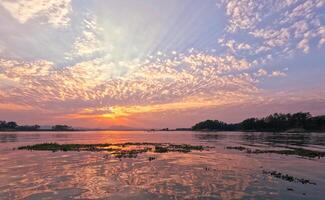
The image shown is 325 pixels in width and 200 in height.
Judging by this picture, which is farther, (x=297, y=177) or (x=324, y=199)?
(x=297, y=177)

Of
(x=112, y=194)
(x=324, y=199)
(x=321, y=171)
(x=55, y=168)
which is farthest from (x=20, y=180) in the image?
(x=321, y=171)

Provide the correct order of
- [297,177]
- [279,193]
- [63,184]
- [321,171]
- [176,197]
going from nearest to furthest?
[176,197] → [279,193] → [63,184] → [297,177] → [321,171]

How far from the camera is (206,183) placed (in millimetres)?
27156

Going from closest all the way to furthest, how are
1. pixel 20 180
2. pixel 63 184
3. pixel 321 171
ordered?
pixel 63 184, pixel 20 180, pixel 321 171

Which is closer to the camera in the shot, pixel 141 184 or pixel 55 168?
pixel 141 184

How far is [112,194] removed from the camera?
74.2 feet

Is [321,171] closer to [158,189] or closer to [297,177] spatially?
[297,177]

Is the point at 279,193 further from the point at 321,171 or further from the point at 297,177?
the point at 321,171

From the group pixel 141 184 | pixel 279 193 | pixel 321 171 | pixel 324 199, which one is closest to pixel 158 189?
pixel 141 184

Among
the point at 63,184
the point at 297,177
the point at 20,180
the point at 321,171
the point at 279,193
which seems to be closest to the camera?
the point at 279,193

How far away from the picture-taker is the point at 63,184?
26391 mm

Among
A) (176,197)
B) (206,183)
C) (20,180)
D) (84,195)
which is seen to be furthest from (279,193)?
(20,180)

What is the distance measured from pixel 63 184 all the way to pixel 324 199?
1980cm

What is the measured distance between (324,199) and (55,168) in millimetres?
27167
